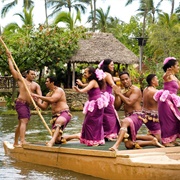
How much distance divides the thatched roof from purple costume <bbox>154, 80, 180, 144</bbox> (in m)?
18.3

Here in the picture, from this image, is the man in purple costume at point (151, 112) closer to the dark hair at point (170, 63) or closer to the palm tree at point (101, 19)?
the dark hair at point (170, 63)

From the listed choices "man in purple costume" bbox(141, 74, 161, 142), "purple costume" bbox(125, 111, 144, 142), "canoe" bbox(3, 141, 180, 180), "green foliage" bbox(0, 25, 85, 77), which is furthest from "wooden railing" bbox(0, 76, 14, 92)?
"purple costume" bbox(125, 111, 144, 142)

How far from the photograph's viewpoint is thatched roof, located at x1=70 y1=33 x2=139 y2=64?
26.5 metres

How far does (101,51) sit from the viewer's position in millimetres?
27188

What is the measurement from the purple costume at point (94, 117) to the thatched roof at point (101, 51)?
17.8m

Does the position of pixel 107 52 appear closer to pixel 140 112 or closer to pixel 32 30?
pixel 32 30

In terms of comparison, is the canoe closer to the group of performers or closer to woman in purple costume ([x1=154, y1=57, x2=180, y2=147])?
the group of performers

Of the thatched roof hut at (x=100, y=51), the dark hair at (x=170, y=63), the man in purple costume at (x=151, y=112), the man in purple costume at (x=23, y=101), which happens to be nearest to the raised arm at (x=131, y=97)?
the man in purple costume at (x=151, y=112)

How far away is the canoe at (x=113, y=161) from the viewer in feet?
21.5

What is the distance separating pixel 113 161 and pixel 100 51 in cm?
2027

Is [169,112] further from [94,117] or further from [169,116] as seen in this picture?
[94,117]

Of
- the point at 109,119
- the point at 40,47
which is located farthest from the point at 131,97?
the point at 40,47

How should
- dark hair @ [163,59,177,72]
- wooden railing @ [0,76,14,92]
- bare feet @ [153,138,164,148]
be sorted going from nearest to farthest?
Result: bare feet @ [153,138,164,148], dark hair @ [163,59,177,72], wooden railing @ [0,76,14,92]

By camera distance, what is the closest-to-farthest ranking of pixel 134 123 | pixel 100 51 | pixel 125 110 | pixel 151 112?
pixel 134 123 < pixel 125 110 < pixel 151 112 < pixel 100 51
